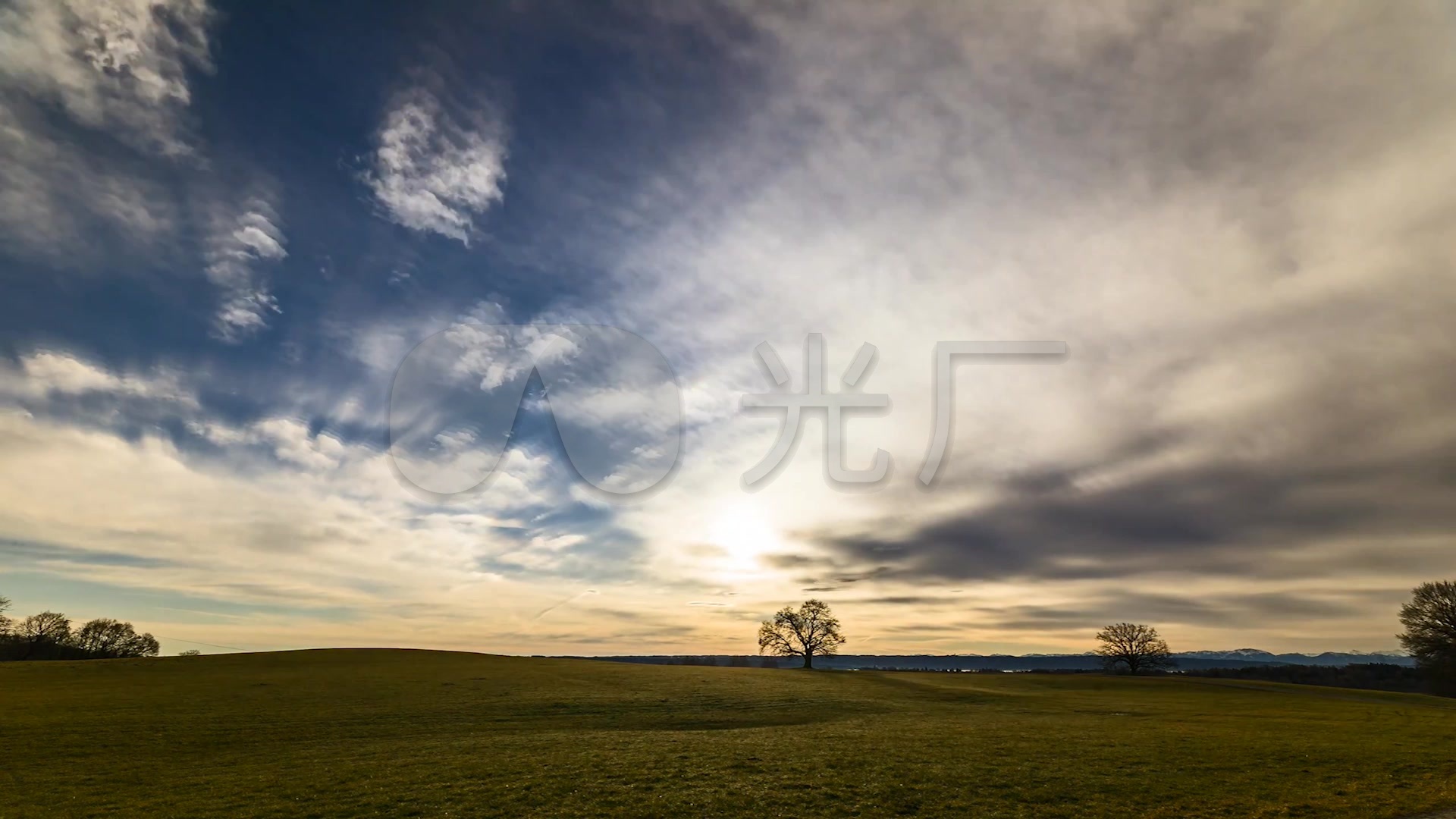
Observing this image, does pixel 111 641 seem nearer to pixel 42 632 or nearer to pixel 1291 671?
pixel 42 632

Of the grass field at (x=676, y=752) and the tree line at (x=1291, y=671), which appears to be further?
the tree line at (x=1291, y=671)

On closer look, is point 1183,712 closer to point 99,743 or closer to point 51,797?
point 51,797

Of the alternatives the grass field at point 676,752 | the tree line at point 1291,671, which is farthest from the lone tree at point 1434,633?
the grass field at point 676,752

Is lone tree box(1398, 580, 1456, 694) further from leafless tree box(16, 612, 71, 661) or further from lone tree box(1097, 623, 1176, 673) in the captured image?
leafless tree box(16, 612, 71, 661)

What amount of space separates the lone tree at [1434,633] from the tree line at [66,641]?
244m

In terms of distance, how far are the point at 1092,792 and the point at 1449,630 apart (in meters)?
125

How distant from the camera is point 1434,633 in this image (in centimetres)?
10194

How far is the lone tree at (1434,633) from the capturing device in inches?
3898

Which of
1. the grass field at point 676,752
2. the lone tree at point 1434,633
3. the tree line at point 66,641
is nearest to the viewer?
the grass field at point 676,752

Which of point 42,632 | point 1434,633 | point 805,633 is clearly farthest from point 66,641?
point 1434,633

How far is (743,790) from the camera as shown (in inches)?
1033

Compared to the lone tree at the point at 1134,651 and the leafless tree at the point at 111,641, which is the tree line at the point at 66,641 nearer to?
the leafless tree at the point at 111,641

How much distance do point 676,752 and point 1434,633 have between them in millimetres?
136441

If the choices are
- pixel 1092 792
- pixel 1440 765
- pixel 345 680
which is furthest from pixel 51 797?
pixel 1440 765
